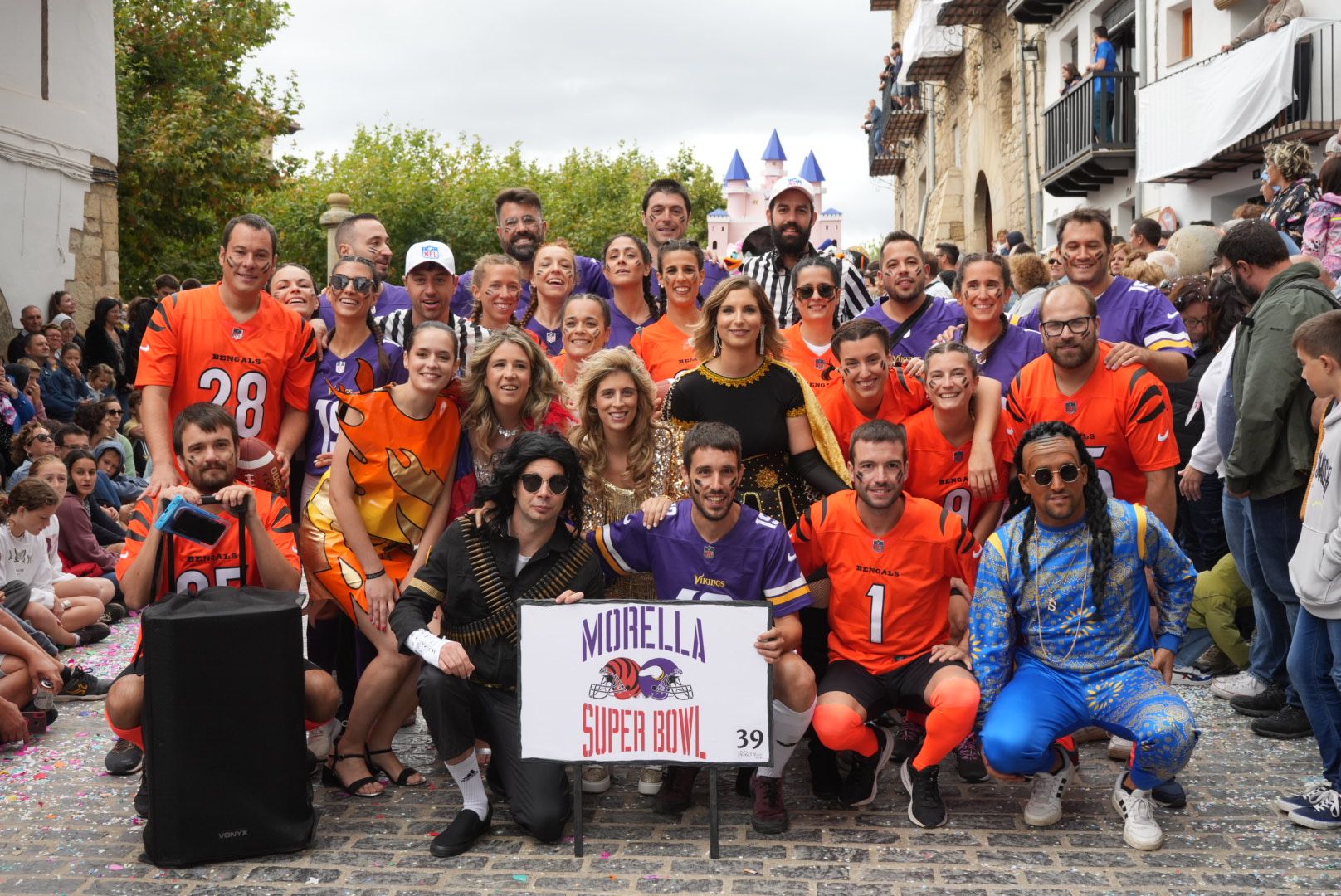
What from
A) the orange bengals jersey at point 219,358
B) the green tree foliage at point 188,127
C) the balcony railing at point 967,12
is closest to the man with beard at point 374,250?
the orange bengals jersey at point 219,358

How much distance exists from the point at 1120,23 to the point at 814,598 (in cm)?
1559

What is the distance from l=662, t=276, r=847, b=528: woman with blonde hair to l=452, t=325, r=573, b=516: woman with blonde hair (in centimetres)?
58

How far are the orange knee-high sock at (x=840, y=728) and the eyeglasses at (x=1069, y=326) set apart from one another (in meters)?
1.88

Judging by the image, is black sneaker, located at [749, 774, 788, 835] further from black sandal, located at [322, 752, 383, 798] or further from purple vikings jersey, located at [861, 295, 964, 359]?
purple vikings jersey, located at [861, 295, 964, 359]

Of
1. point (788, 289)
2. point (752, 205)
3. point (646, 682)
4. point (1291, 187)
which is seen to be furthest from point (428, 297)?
point (752, 205)

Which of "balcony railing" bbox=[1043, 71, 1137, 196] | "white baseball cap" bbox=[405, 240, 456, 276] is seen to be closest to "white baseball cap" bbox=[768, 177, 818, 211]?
"white baseball cap" bbox=[405, 240, 456, 276]

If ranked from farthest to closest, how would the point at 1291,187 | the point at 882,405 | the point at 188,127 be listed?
the point at 188,127, the point at 1291,187, the point at 882,405

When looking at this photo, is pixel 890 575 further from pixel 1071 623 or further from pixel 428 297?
pixel 428 297

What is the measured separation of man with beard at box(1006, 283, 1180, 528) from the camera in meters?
5.43

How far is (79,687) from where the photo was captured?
7043mm

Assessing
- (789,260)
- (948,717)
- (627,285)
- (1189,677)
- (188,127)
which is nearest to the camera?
(948,717)

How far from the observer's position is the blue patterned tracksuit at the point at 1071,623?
4.87 m

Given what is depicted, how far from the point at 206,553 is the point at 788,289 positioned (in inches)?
137

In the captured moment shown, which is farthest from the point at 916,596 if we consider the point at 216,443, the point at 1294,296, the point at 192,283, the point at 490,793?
the point at 192,283
